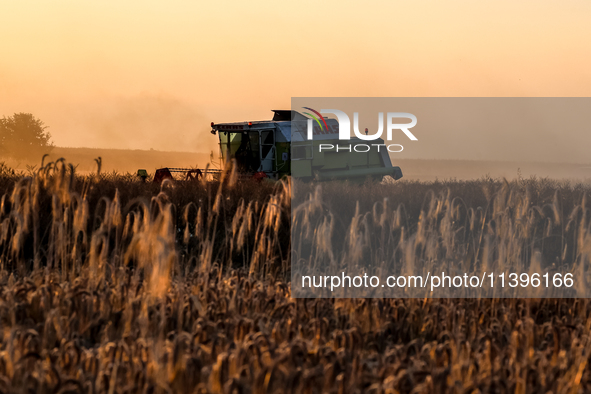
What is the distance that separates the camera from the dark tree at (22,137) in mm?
51969

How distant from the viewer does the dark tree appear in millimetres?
51969

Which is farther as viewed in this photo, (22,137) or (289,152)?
(22,137)

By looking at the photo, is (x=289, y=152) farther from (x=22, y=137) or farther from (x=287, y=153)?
(x=22, y=137)

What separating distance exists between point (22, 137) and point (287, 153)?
41590mm

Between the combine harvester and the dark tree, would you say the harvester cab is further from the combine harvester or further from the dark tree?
the dark tree

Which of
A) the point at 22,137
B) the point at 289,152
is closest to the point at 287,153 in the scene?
the point at 289,152

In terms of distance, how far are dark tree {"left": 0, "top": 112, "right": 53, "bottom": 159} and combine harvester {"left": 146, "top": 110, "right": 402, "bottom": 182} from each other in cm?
3733

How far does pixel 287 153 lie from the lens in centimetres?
1772

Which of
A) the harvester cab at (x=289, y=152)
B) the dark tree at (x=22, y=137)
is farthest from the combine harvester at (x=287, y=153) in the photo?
the dark tree at (x=22, y=137)

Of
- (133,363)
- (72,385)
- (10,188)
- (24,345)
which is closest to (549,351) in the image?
(133,363)

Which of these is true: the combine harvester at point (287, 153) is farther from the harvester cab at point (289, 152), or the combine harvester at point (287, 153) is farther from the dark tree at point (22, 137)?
the dark tree at point (22, 137)

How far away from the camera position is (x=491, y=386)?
3.15 metres

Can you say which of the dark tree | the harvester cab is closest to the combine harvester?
the harvester cab

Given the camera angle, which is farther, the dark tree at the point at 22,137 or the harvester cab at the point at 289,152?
the dark tree at the point at 22,137
